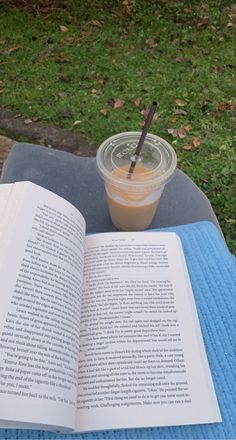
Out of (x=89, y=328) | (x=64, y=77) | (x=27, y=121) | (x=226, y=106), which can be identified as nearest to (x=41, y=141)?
(x=27, y=121)

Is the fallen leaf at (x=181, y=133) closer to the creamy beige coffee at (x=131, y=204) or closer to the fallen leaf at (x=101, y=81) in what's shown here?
the fallen leaf at (x=101, y=81)

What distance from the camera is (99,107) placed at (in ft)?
7.91

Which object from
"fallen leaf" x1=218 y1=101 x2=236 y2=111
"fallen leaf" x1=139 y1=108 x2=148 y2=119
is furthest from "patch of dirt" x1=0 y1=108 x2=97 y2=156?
"fallen leaf" x1=218 y1=101 x2=236 y2=111

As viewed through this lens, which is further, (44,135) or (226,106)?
(226,106)

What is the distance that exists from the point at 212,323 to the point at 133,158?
0.37 m

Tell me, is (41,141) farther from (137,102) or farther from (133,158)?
(133,158)

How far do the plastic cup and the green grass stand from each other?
84 centimetres

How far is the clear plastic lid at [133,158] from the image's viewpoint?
1028mm

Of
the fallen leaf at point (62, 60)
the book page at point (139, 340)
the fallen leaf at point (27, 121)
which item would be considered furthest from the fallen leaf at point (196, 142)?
the book page at point (139, 340)

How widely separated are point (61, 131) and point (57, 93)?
0.29 meters

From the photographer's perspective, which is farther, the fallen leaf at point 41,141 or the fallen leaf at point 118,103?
the fallen leaf at point 118,103

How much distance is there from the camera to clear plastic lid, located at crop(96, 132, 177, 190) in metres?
1.03

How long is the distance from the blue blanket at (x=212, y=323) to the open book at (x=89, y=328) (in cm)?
2

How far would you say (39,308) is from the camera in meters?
0.78
